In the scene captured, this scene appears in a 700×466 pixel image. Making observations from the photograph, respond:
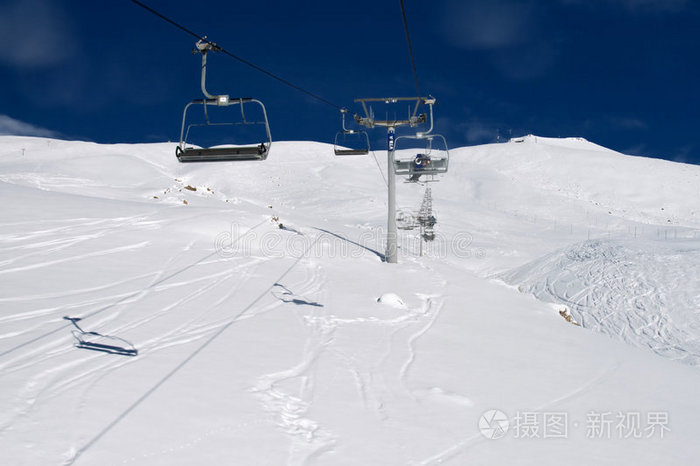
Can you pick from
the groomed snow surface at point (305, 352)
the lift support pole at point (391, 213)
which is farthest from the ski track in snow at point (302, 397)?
the lift support pole at point (391, 213)

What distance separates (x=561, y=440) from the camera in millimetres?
4672

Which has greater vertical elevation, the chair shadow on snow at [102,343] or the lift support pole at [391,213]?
the lift support pole at [391,213]

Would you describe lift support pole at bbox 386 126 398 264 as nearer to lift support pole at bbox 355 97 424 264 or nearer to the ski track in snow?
lift support pole at bbox 355 97 424 264

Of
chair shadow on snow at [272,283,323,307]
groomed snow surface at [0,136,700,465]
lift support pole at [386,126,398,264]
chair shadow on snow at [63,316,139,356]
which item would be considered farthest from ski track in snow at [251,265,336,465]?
lift support pole at [386,126,398,264]

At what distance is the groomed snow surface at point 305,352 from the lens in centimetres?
423

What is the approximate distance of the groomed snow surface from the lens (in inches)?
166

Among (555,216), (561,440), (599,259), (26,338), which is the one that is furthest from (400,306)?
(555,216)

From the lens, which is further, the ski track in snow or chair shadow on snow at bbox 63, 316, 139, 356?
chair shadow on snow at bbox 63, 316, 139, 356

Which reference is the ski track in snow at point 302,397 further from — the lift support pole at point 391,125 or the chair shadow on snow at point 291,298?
the lift support pole at point 391,125

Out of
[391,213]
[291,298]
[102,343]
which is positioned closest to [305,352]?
[102,343]

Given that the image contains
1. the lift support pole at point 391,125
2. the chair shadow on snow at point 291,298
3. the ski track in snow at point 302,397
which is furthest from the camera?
the lift support pole at point 391,125

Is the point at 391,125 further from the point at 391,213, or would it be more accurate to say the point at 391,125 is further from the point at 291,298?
the point at 291,298

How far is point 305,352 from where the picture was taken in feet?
21.5

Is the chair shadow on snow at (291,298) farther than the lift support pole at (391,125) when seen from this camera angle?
No
